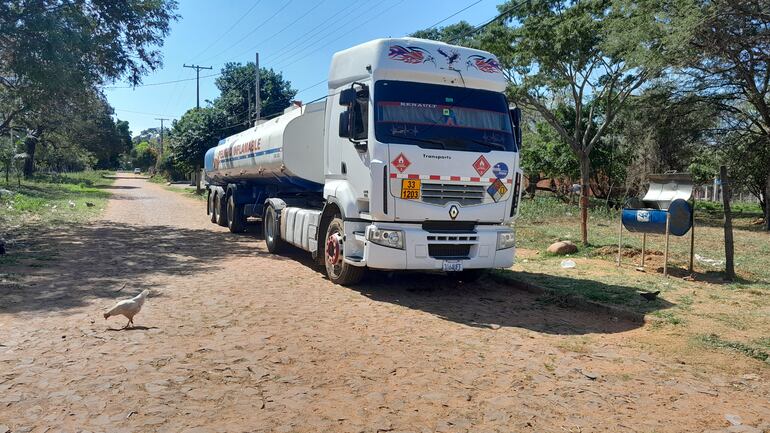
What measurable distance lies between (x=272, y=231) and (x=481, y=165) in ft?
20.4

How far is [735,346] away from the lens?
20.0ft

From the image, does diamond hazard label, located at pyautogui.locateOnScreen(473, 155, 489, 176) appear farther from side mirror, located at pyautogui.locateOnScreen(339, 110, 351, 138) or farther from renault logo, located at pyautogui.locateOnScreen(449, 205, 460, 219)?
side mirror, located at pyautogui.locateOnScreen(339, 110, 351, 138)

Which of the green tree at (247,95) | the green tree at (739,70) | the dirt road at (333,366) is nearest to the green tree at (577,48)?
the green tree at (739,70)

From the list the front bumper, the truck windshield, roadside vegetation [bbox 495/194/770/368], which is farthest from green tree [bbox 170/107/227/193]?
the front bumper

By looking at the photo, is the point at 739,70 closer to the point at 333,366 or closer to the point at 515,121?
the point at 515,121

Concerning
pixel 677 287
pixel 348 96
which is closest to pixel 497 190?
pixel 348 96

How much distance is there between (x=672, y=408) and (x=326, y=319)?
157 inches

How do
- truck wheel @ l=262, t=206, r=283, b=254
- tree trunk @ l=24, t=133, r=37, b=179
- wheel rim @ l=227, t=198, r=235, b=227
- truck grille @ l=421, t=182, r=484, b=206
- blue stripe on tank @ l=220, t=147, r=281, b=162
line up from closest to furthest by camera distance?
truck grille @ l=421, t=182, r=484, b=206 < blue stripe on tank @ l=220, t=147, r=281, b=162 < truck wheel @ l=262, t=206, r=283, b=254 < wheel rim @ l=227, t=198, r=235, b=227 < tree trunk @ l=24, t=133, r=37, b=179

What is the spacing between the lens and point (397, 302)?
8.41 m

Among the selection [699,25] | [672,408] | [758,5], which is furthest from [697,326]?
[758,5]

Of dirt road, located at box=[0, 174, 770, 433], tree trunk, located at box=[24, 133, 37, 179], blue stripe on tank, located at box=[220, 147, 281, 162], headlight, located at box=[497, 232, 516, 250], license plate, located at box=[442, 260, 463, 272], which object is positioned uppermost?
tree trunk, located at box=[24, 133, 37, 179]

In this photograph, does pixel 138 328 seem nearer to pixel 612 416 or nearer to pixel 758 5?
pixel 612 416

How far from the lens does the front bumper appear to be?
8180 millimetres

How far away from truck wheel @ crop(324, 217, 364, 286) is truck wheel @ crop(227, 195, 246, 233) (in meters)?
8.47
